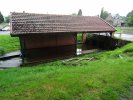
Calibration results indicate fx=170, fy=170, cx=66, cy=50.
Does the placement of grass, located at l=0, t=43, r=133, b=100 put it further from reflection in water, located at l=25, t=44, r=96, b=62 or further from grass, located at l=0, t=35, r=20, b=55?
grass, located at l=0, t=35, r=20, b=55

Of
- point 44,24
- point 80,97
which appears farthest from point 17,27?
point 80,97

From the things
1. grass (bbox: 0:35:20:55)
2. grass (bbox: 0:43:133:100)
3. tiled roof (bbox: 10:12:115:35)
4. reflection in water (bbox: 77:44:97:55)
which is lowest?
reflection in water (bbox: 77:44:97:55)

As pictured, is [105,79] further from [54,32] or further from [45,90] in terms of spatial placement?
[54,32]

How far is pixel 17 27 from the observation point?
46.8 ft

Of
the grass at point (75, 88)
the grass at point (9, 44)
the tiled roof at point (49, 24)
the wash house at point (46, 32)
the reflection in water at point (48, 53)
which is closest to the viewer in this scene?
the grass at point (75, 88)

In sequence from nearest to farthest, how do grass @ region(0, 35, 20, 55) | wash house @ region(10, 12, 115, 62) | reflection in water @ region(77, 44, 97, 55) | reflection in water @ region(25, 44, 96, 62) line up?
wash house @ region(10, 12, 115, 62) → reflection in water @ region(25, 44, 96, 62) → reflection in water @ region(77, 44, 97, 55) → grass @ region(0, 35, 20, 55)

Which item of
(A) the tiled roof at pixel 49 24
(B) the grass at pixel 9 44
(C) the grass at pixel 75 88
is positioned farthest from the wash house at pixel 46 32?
(C) the grass at pixel 75 88

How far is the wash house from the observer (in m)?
14.7

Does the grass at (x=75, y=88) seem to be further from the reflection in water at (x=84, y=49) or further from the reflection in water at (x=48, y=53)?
the reflection in water at (x=84, y=49)

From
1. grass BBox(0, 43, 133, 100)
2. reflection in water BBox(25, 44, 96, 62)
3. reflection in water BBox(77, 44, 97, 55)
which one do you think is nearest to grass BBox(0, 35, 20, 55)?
reflection in water BBox(25, 44, 96, 62)

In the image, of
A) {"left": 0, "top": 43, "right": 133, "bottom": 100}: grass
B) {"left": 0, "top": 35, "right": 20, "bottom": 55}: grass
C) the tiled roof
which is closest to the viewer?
{"left": 0, "top": 43, "right": 133, "bottom": 100}: grass

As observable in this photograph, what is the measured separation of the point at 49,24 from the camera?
16562 millimetres

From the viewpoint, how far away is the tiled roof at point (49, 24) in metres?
14.5

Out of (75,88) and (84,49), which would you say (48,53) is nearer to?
(84,49)
